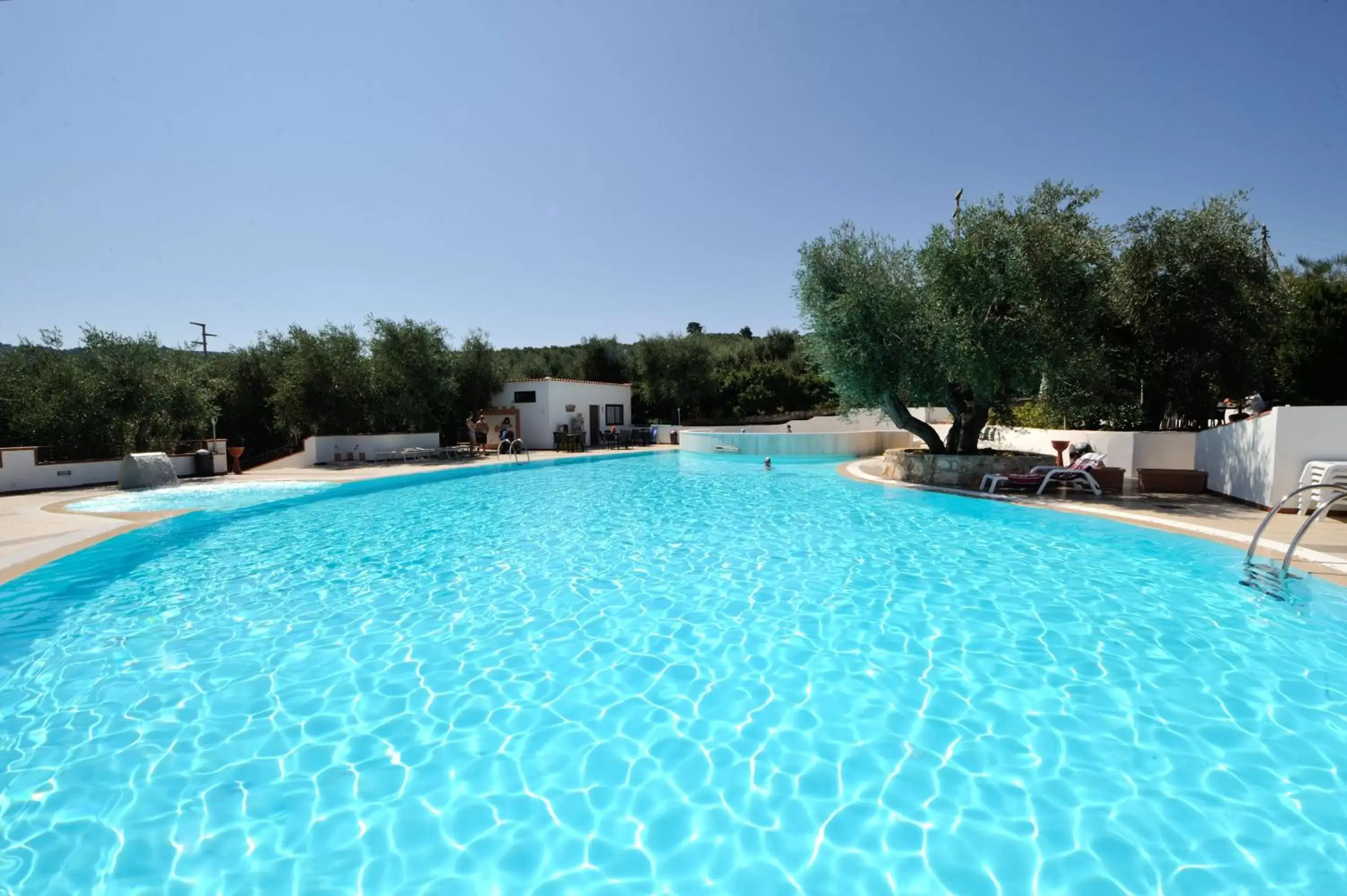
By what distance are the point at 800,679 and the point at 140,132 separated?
15.4m

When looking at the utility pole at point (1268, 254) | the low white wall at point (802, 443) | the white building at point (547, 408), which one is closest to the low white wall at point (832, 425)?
the low white wall at point (802, 443)

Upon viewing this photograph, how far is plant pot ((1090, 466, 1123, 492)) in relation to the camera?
10.9 meters

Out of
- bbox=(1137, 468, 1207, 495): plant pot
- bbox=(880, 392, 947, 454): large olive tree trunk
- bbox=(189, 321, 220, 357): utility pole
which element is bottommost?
bbox=(1137, 468, 1207, 495): plant pot

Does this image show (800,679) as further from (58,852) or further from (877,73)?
(877,73)

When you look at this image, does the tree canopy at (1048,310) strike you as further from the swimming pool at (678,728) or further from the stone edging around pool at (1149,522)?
the swimming pool at (678,728)

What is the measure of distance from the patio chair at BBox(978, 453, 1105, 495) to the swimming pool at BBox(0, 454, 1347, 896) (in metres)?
4.05

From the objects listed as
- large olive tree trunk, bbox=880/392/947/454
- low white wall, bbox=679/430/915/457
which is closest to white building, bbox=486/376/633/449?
low white wall, bbox=679/430/915/457

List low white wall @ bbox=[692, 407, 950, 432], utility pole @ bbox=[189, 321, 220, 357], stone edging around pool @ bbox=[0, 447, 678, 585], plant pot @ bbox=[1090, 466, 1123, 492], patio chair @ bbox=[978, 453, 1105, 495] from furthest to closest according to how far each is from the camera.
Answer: utility pole @ bbox=[189, 321, 220, 357] < low white wall @ bbox=[692, 407, 950, 432] < patio chair @ bbox=[978, 453, 1105, 495] < plant pot @ bbox=[1090, 466, 1123, 492] < stone edging around pool @ bbox=[0, 447, 678, 585]

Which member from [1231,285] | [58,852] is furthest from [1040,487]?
[58,852]

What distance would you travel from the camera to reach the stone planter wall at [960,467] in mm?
12000

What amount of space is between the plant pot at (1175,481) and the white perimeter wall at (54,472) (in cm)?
2253

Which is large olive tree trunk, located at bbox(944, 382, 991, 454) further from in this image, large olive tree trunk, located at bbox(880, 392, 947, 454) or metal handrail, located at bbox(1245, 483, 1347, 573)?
metal handrail, located at bbox(1245, 483, 1347, 573)

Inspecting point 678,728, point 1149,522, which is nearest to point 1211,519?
point 1149,522

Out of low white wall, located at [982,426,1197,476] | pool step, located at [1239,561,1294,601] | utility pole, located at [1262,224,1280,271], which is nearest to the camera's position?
pool step, located at [1239,561,1294,601]
